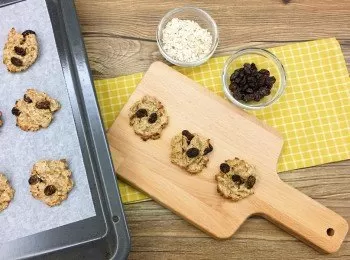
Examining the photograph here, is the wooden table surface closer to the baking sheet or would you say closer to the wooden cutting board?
the wooden cutting board

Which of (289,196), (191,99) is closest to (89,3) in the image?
(191,99)

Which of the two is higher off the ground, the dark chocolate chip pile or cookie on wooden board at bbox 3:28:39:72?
cookie on wooden board at bbox 3:28:39:72

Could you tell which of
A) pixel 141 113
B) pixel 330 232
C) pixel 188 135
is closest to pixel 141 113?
pixel 141 113

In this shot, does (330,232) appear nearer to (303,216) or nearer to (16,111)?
(303,216)

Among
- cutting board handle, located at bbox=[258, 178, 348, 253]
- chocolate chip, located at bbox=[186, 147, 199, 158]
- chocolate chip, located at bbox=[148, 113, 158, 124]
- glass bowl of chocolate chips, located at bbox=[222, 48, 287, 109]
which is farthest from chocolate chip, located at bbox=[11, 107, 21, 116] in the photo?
cutting board handle, located at bbox=[258, 178, 348, 253]

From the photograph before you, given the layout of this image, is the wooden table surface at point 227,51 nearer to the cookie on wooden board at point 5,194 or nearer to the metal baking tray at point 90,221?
the metal baking tray at point 90,221

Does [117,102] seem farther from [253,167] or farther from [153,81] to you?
[253,167]
